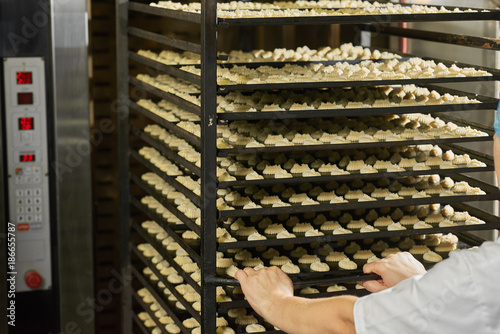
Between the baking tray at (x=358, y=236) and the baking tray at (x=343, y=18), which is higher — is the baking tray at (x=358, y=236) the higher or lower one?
the lower one

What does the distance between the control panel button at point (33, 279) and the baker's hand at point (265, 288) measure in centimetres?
151

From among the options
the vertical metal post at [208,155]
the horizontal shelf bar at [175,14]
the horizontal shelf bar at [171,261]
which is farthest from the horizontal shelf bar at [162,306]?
the horizontal shelf bar at [175,14]

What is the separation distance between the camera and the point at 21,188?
124 inches

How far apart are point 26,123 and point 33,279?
70 centimetres

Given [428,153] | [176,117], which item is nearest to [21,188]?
[176,117]

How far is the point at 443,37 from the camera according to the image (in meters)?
3.00

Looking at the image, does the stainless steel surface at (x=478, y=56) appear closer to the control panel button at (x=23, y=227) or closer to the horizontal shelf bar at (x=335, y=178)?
the horizontal shelf bar at (x=335, y=178)

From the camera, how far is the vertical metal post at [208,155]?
7.14ft

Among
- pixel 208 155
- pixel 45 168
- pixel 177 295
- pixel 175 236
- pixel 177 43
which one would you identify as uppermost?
pixel 177 43

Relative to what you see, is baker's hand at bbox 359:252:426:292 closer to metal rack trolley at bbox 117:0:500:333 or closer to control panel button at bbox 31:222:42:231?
metal rack trolley at bbox 117:0:500:333

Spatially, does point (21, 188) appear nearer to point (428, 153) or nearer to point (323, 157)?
point (323, 157)

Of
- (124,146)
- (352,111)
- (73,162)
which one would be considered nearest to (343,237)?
(352,111)

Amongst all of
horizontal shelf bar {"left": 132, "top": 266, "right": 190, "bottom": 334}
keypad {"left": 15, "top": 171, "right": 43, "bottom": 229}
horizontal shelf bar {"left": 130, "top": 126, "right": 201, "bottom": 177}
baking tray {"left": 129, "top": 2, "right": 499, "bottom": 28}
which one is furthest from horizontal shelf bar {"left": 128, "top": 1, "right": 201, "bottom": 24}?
horizontal shelf bar {"left": 132, "top": 266, "right": 190, "bottom": 334}

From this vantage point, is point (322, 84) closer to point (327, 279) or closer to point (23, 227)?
point (327, 279)
